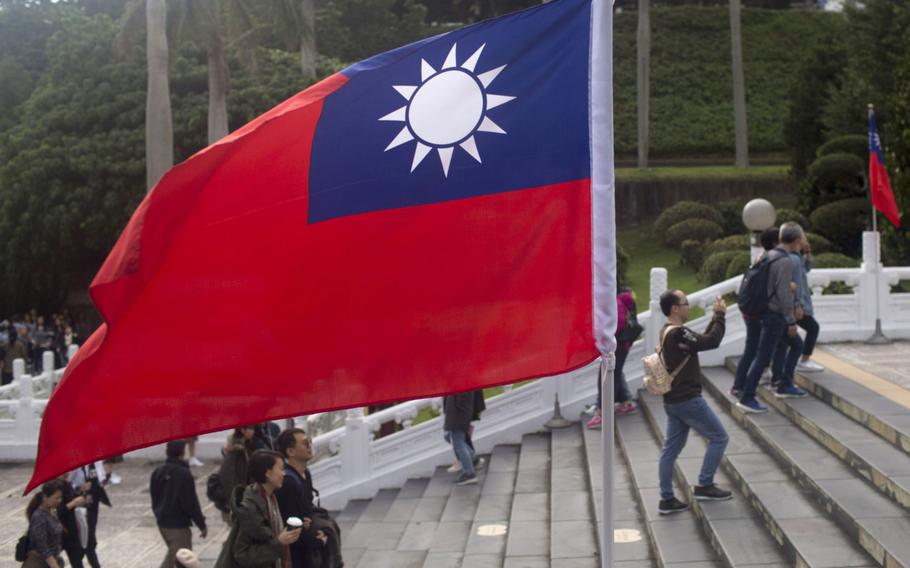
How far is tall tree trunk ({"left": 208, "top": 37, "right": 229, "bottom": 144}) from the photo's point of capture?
22953mm

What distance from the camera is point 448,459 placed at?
13055 mm

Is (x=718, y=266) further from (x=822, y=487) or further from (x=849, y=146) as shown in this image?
(x=822, y=487)

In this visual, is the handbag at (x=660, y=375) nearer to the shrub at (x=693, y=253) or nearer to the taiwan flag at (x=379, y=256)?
the taiwan flag at (x=379, y=256)

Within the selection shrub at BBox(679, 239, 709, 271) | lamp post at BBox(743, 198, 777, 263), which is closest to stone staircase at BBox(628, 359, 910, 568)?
lamp post at BBox(743, 198, 777, 263)

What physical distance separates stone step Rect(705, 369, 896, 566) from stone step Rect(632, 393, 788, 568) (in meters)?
0.16

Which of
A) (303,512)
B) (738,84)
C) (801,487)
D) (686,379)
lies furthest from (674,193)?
(303,512)

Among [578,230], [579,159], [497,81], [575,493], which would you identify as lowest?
[575,493]

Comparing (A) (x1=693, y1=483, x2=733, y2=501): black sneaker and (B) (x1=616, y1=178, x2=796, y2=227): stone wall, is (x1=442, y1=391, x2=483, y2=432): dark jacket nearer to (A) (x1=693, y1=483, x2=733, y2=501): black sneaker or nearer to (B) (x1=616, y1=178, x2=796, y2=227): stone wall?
(A) (x1=693, y1=483, x2=733, y2=501): black sneaker

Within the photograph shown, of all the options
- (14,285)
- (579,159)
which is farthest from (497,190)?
(14,285)

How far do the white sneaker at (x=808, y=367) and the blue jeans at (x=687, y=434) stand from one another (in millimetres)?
3570

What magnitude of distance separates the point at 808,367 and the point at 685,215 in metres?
20.0

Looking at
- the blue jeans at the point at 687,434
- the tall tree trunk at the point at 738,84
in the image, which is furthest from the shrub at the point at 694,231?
the blue jeans at the point at 687,434

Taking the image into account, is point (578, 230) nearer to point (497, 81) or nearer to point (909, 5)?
point (497, 81)

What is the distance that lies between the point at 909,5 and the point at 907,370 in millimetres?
20049
